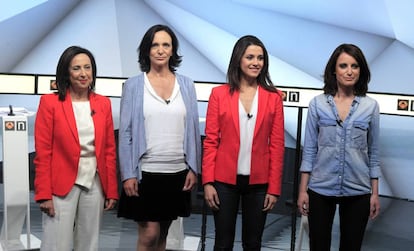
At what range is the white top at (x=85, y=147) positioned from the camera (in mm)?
2768

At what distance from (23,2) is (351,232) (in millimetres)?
3400

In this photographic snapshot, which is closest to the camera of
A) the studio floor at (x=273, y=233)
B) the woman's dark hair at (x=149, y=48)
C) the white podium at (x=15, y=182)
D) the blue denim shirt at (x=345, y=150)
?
the blue denim shirt at (x=345, y=150)

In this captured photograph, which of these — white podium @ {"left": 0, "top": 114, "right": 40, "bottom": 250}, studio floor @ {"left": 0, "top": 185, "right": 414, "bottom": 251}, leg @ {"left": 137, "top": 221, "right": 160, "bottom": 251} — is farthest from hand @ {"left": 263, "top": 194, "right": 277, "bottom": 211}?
white podium @ {"left": 0, "top": 114, "right": 40, "bottom": 250}

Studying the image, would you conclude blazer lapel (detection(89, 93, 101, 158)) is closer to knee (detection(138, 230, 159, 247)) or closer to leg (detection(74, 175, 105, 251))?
leg (detection(74, 175, 105, 251))

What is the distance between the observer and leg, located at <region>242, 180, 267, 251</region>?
2773 millimetres

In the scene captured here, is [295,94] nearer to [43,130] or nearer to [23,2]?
[43,130]

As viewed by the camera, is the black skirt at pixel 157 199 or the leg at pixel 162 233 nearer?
the black skirt at pixel 157 199

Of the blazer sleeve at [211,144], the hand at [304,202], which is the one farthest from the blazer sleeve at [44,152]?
the hand at [304,202]

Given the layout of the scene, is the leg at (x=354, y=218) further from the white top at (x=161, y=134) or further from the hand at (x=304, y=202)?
the white top at (x=161, y=134)

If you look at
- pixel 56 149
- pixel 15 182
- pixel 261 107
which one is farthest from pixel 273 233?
pixel 56 149

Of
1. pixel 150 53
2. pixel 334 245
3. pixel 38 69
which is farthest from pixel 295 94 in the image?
pixel 38 69

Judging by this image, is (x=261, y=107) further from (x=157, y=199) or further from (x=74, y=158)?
(x=74, y=158)

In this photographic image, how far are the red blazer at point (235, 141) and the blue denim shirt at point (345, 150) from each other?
15 centimetres

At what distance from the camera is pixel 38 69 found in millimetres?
5270
